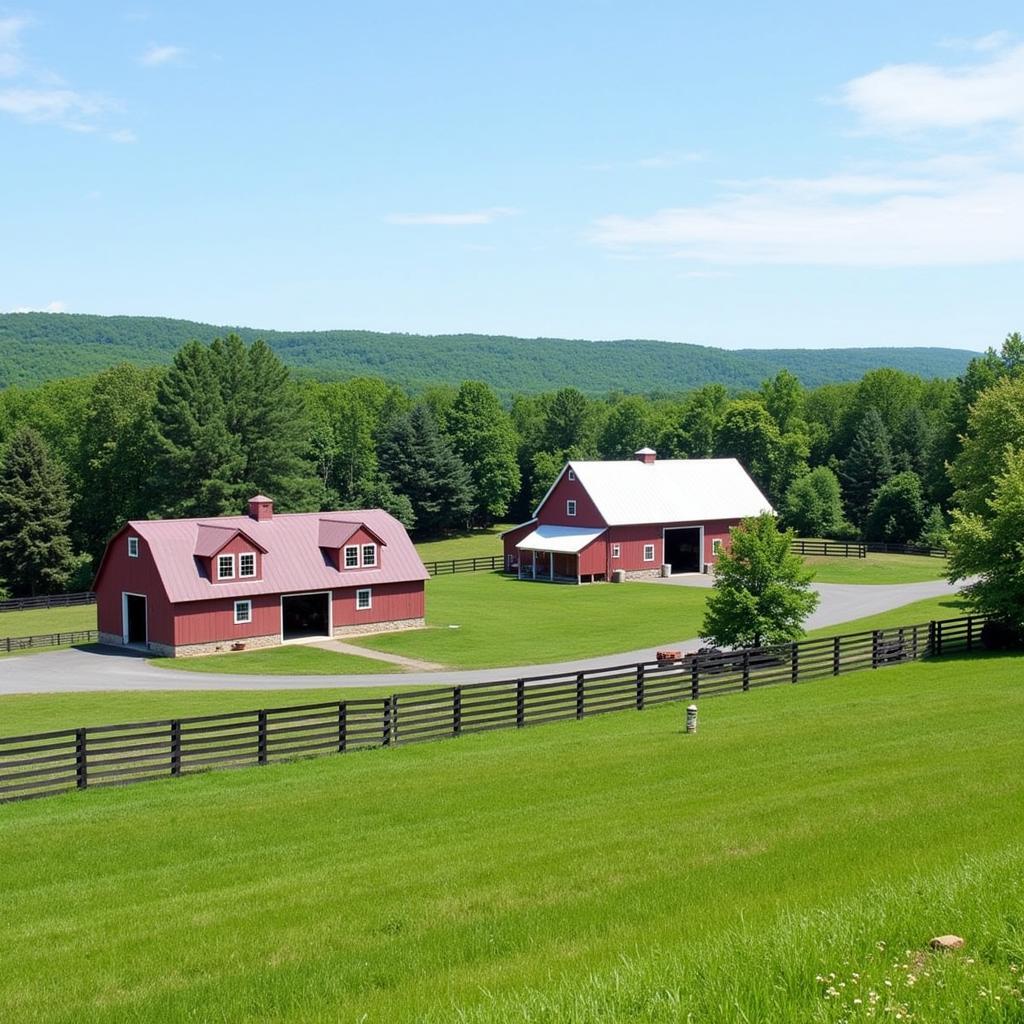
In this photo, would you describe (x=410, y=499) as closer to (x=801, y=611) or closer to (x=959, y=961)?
(x=801, y=611)

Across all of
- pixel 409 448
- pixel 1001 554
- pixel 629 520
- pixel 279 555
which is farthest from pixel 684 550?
pixel 1001 554

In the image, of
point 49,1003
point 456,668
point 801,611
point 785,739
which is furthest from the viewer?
point 456,668

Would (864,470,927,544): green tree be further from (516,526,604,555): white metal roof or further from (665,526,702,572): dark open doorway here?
(516,526,604,555): white metal roof

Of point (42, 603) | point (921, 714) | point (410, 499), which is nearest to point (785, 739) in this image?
point (921, 714)

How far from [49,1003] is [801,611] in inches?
1134

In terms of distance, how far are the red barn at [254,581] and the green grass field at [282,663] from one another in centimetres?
129

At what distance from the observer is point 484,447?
11681cm

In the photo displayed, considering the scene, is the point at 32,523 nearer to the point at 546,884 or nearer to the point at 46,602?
the point at 46,602

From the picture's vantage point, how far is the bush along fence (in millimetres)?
22125

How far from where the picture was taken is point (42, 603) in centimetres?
6850

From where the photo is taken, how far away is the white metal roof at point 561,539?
71938mm

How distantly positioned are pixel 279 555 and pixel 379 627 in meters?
5.54

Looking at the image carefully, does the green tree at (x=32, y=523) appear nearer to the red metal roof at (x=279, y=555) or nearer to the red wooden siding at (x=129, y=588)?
the red wooden siding at (x=129, y=588)

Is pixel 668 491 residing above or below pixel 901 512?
above
